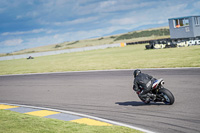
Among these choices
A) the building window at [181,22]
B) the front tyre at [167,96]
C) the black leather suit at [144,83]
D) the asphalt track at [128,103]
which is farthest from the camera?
the building window at [181,22]

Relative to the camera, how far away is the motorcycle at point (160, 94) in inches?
330

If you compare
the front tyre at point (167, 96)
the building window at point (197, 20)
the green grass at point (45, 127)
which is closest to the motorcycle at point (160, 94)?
the front tyre at point (167, 96)

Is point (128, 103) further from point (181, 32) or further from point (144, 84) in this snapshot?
point (181, 32)

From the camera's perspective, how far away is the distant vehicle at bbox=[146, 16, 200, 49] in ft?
116

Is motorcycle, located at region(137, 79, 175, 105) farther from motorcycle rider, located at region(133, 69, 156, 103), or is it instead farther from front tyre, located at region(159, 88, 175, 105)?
motorcycle rider, located at region(133, 69, 156, 103)

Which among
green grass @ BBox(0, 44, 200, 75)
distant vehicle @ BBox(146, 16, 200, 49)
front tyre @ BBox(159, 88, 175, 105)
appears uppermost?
distant vehicle @ BBox(146, 16, 200, 49)

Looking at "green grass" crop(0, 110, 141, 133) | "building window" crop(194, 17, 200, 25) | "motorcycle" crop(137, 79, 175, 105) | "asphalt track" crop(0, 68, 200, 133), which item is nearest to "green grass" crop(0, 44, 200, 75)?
"asphalt track" crop(0, 68, 200, 133)

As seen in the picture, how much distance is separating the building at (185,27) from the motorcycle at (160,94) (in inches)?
1232

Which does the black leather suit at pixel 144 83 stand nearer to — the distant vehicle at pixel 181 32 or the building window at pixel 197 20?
the distant vehicle at pixel 181 32

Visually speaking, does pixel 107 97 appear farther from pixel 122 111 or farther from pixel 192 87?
pixel 192 87

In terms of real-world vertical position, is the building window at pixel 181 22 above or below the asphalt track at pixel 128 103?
above

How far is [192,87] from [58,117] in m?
5.88

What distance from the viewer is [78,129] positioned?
22.1 ft

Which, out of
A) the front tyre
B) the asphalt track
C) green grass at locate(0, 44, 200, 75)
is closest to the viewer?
the asphalt track
